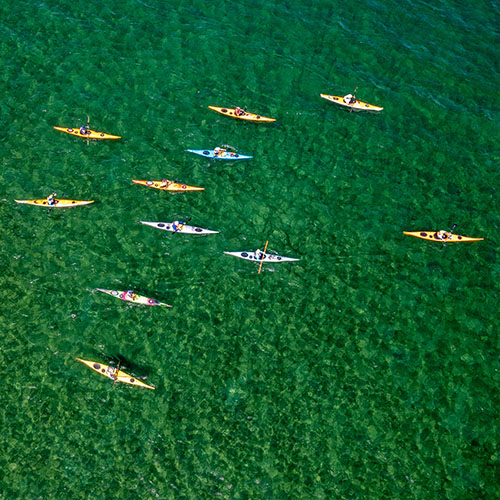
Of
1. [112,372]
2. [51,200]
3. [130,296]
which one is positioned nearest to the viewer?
[112,372]

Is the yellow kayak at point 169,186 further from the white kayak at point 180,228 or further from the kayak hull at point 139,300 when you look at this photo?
the kayak hull at point 139,300

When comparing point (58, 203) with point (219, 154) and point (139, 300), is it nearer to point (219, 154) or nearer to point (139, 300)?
point (139, 300)

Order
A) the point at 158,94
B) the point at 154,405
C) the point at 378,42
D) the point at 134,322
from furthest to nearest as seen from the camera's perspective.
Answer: the point at 378,42, the point at 158,94, the point at 134,322, the point at 154,405

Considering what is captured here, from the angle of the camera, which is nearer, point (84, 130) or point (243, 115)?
point (84, 130)

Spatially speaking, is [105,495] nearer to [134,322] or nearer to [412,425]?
[134,322]

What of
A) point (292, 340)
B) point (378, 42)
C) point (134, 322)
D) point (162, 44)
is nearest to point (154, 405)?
point (134, 322)

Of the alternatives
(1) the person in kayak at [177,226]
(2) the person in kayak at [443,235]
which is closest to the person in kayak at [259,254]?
(1) the person in kayak at [177,226]

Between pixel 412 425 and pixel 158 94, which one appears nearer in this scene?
pixel 412 425

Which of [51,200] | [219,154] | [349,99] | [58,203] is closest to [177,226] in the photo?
Answer: [219,154]
